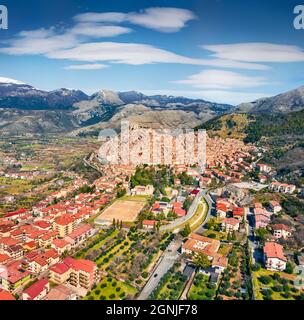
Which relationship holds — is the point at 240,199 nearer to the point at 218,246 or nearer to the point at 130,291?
the point at 218,246

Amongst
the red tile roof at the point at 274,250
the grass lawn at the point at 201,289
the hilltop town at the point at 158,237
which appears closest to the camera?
the grass lawn at the point at 201,289

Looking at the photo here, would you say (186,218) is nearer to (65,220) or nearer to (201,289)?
(65,220)

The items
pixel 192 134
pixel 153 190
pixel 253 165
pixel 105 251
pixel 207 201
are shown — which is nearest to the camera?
pixel 105 251

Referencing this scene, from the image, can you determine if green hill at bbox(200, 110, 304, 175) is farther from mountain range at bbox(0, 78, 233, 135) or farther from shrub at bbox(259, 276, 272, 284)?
mountain range at bbox(0, 78, 233, 135)

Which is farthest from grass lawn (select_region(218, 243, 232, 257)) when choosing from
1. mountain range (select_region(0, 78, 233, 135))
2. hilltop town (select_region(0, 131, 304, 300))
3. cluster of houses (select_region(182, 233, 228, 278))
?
mountain range (select_region(0, 78, 233, 135))

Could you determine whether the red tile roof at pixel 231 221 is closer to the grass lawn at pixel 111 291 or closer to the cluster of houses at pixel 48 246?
the cluster of houses at pixel 48 246

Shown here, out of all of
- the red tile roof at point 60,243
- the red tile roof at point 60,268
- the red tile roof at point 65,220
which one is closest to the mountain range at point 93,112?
the red tile roof at point 65,220

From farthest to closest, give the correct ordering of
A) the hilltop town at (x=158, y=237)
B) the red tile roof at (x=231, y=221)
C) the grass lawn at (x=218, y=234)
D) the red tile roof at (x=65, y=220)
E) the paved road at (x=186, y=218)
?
the paved road at (x=186, y=218), the red tile roof at (x=65, y=220), the red tile roof at (x=231, y=221), the grass lawn at (x=218, y=234), the hilltop town at (x=158, y=237)

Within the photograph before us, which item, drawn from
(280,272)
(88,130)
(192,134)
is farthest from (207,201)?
(88,130)
